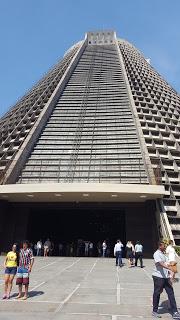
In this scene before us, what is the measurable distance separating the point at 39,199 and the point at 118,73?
29.7 metres

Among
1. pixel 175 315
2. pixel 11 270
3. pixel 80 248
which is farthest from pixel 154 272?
pixel 80 248

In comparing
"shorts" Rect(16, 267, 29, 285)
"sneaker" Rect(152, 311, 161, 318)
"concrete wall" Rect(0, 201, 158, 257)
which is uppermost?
"concrete wall" Rect(0, 201, 158, 257)

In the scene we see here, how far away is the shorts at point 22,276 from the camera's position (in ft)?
31.9

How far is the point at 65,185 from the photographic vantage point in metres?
24.4

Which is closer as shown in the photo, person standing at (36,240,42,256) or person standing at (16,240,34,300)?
person standing at (16,240,34,300)

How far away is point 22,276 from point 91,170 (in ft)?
63.9

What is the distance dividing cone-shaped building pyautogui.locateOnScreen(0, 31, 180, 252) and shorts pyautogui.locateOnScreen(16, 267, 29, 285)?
14281 millimetres

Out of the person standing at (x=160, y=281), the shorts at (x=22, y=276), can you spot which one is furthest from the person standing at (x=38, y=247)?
the person standing at (x=160, y=281)

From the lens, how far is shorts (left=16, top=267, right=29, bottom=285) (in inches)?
383

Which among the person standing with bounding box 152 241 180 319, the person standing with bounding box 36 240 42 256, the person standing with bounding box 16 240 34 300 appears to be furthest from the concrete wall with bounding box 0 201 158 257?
the person standing with bounding box 152 241 180 319

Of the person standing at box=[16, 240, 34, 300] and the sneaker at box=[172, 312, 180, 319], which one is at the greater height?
the person standing at box=[16, 240, 34, 300]

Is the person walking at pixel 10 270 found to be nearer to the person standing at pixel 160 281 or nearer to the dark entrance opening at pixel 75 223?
the person standing at pixel 160 281

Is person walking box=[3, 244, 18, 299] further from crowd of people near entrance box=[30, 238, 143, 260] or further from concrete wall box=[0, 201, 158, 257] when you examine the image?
crowd of people near entrance box=[30, 238, 143, 260]

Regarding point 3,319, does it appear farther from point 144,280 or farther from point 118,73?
point 118,73
